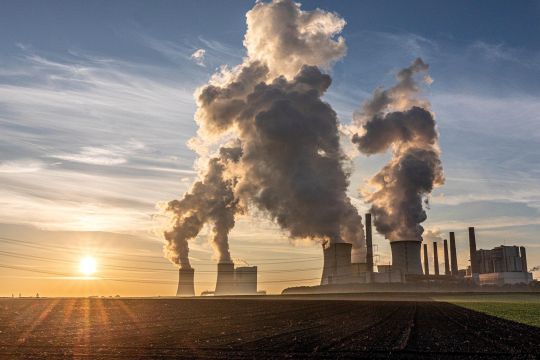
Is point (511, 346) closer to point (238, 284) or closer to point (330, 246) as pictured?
point (330, 246)

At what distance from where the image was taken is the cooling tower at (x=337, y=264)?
83.8 meters

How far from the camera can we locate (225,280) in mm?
104938

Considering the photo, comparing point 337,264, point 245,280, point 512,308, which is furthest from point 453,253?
point 512,308

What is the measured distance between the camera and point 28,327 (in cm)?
2406

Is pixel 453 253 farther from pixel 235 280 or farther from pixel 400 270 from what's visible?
pixel 235 280

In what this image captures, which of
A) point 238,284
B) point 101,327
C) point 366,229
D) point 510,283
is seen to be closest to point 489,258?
point 510,283

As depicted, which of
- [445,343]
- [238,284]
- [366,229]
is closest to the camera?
[445,343]

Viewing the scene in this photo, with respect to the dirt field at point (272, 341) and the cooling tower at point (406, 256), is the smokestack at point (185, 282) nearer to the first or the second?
the cooling tower at point (406, 256)

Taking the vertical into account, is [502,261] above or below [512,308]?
above

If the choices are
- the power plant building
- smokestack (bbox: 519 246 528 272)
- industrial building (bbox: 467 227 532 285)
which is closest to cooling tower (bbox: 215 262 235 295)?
industrial building (bbox: 467 227 532 285)

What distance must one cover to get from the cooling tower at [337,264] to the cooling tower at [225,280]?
20.6m

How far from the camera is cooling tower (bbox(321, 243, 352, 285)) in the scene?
83.8 metres

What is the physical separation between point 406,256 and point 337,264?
36.2 feet

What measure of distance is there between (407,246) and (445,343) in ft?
217
